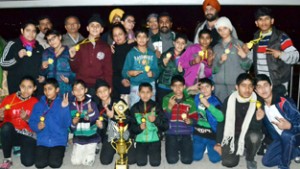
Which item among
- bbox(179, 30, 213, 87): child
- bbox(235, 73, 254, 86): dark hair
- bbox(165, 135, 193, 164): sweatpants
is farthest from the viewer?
bbox(179, 30, 213, 87): child

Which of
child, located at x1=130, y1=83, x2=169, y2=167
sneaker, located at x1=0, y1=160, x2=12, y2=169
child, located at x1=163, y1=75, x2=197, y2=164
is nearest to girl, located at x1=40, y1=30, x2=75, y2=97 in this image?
child, located at x1=130, y1=83, x2=169, y2=167

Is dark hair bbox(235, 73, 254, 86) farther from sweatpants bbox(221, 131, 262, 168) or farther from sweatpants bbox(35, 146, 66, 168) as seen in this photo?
sweatpants bbox(35, 146, 66, 168)

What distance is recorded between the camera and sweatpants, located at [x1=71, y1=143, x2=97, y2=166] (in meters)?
5.21

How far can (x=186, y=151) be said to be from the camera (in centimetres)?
532

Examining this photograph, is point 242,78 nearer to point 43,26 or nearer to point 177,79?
point 177,79

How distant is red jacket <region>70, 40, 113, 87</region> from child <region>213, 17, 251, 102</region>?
61.7 inches

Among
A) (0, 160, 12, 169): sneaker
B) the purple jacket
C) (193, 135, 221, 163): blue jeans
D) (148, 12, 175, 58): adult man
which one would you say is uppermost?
(148, 12, 175, 58): adult man

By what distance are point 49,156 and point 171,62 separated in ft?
6.99

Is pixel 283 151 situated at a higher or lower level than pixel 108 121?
lower

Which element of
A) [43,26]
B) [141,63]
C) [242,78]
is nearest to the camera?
[242,78]

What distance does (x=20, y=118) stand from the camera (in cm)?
535

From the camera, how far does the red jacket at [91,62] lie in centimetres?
557

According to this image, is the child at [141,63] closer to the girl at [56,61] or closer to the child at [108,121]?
the child at [108,121]

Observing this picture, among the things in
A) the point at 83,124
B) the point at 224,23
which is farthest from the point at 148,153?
the point at 224,23
